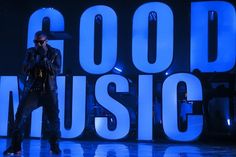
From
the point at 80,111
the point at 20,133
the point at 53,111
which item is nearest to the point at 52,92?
the point at 53,111

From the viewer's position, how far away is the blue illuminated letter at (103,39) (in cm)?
685

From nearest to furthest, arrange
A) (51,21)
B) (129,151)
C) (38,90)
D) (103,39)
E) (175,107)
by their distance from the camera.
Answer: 1. (38,90)
2. (129,151)
3. (175,107)
4. (103,39)
5. (51,21)

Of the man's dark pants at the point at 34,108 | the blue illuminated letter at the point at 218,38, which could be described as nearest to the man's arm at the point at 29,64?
the man's dark pants at the point at 34,108

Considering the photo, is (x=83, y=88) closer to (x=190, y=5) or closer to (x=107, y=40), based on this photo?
(x=107, y=40)

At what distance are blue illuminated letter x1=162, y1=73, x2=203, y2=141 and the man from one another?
2.56 metres

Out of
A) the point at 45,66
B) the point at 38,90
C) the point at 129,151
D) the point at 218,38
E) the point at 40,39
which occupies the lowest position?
the point at 129,151

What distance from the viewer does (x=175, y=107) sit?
6.51m

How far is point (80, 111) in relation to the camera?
6.84 m

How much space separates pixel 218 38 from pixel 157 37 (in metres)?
0.97

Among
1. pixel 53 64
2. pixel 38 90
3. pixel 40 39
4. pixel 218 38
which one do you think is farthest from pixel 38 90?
pixel 218 38

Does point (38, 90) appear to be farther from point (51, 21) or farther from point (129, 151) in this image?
point (51, 21)

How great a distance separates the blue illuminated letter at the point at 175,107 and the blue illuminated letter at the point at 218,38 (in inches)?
9.8

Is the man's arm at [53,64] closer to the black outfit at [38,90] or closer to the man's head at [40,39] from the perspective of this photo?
the black outfit at [38,90]

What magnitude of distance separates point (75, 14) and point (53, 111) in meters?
3.17
